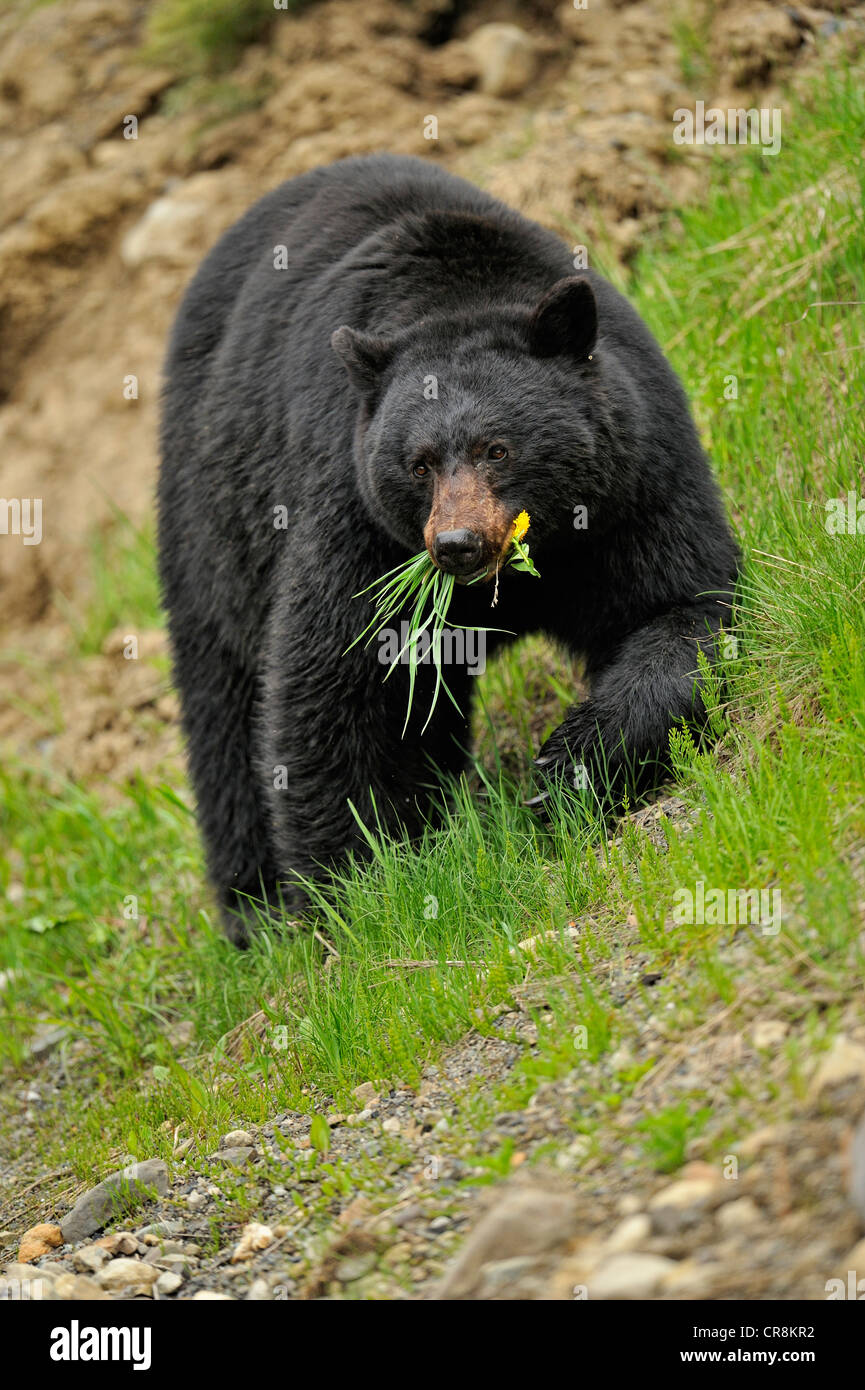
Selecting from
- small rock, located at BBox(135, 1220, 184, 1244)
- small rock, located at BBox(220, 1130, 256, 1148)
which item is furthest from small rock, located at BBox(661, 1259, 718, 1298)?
small rock, located at BBox(220, 1130, 256, 1148)

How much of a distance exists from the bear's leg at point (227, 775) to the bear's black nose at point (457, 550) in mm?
2018

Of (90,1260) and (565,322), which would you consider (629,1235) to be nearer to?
(90,1260)

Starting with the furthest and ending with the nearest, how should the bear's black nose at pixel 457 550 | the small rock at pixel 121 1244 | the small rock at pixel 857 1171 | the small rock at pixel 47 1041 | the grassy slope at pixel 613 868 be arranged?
the small rock at pixel 47 1041, the bear's black nose at pixel 457 550, the small rock at pixel 121 1244, the grassy slope at pixel 613 868, the small rock at pixel 857 1171

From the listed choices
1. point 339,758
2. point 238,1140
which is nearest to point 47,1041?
point 339,758

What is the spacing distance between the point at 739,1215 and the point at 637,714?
2283 millimetres

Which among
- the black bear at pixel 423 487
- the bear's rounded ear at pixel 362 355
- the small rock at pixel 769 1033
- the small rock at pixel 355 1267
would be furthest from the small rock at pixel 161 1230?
the bear's rounded ear at pixel 362 355

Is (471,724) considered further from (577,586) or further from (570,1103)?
(570,1103)

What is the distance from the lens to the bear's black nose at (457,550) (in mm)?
4219

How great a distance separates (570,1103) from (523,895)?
1103 mm

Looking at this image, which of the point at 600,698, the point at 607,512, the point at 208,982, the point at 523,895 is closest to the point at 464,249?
the point at 607,512

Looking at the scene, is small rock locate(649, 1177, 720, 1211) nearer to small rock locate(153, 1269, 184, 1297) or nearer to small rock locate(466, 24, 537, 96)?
small rock locate(153, 1269, 184, 1297)

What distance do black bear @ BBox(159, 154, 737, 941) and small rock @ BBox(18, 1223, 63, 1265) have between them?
1574mm

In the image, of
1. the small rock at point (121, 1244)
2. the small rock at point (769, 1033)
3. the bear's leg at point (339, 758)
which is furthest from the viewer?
the bear's leg at point (339, 758)

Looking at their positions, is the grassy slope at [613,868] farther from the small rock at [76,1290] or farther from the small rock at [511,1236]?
the small rock at [76,1290]
